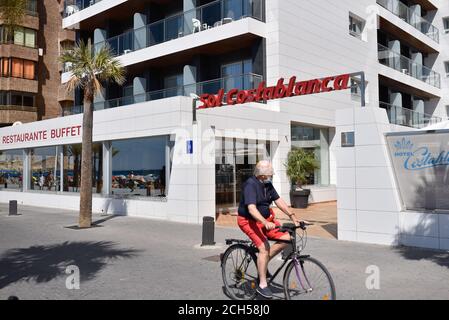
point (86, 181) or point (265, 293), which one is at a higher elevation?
point (86, 181)

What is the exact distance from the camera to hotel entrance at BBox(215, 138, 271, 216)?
16945 millimetres

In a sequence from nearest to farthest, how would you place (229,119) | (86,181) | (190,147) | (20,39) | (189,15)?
(86,181)
(190,147)
(229,119)
(189,15)
(20,39)

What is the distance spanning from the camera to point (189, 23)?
68.3 feet

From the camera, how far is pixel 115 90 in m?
26.9

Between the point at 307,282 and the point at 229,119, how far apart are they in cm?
1133

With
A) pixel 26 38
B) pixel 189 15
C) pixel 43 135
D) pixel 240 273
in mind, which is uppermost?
pixel 26 38

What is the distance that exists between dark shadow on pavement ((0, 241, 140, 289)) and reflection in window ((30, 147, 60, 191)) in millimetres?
13420

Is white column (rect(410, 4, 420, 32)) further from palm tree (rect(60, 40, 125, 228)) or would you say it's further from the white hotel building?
palm tree (rect(60, 40, 125, 228))

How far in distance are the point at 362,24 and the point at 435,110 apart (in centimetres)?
1154

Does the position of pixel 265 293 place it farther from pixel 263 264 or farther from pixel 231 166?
pixel 231 166

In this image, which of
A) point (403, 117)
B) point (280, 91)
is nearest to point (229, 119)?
point (280, 91)

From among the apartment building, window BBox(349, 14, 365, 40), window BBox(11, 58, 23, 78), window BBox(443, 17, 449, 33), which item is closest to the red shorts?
window BBox(349, 14, 365, 40)

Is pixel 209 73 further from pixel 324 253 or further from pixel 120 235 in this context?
pixel 324 253
